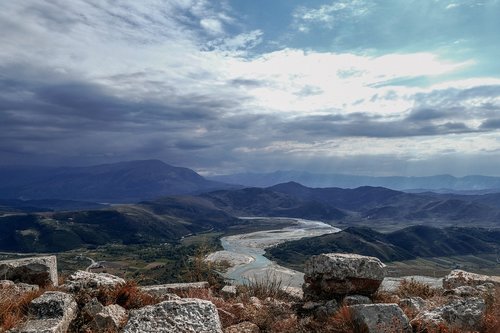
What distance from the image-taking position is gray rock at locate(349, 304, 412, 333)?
360 inches

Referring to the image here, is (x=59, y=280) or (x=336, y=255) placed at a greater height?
(x=336, y=255)

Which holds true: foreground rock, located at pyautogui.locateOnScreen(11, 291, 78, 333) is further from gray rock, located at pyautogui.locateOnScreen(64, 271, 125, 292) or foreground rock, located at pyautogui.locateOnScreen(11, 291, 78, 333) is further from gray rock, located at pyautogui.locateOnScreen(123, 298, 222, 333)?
gray rock, located at pyautogui.locateOnScreen(123, 298, 222, 333)

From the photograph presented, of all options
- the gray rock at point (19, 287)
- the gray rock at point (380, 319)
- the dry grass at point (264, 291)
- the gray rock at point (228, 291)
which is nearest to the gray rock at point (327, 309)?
the gray rock at point (380, 319)

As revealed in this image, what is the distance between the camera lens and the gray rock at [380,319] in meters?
9.15

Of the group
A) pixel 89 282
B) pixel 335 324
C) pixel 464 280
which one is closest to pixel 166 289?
pixel 89 282

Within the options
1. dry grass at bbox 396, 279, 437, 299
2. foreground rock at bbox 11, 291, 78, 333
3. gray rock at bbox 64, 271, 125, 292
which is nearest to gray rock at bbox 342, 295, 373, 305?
dry grass at bbox 396, 279, 437, 299

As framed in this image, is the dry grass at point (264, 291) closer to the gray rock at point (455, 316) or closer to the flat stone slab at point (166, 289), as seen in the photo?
the flat stone slab at point (166, 289)

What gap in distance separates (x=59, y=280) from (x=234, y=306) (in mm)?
7023

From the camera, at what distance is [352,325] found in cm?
961

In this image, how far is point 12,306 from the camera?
32.3 ft

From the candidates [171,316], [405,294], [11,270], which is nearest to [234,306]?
[171,316]

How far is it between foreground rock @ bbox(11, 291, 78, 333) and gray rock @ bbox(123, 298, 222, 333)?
5.85 ft

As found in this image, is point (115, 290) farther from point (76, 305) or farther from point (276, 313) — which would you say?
point (276, 313)

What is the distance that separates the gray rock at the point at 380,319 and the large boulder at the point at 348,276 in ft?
8.09
